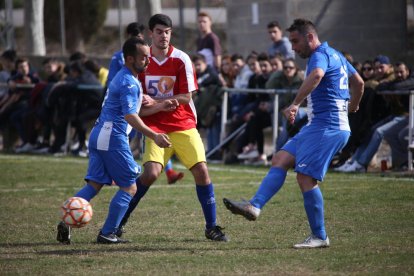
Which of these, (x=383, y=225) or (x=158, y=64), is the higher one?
(x=158, y=64)

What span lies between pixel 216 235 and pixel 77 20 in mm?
30843

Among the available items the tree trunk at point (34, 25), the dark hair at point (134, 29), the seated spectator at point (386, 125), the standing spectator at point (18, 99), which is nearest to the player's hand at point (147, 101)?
the dark hair at point (134, 29)

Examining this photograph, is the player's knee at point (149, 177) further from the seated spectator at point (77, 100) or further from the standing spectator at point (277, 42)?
the seated spectator at point (77, 100)

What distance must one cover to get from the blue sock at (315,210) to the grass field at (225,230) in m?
0.19

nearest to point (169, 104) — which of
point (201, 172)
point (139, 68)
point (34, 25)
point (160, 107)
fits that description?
point (160, 107)

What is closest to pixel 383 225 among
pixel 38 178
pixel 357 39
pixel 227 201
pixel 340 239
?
pixel 340 239

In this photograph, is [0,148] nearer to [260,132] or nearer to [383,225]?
[260,132]

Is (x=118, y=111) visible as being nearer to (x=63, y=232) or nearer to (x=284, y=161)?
(x=63, y=232)

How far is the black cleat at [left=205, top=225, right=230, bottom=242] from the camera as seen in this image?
30.8 feet

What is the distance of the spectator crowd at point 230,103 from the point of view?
596 inches

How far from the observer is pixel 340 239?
30.5ft

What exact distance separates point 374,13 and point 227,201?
11.9m

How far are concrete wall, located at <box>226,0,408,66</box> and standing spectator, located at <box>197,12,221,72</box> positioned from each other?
2583 mm

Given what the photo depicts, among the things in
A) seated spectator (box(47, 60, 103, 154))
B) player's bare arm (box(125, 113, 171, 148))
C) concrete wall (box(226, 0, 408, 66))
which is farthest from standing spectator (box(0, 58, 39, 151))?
player's bare arm (box(125, 113, 171, 148))
